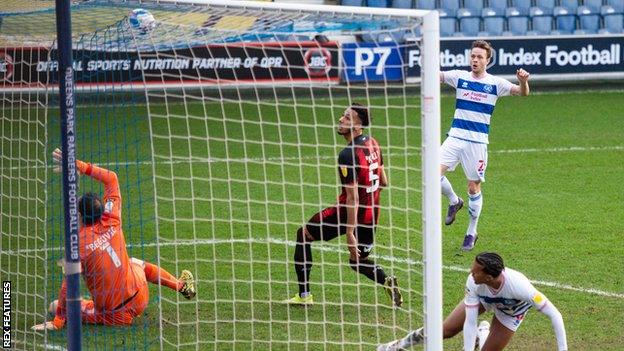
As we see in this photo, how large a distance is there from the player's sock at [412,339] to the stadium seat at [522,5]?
19961 millimetres

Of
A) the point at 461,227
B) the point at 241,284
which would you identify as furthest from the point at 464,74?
the point at 241,284

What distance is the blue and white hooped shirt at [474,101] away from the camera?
12.6 metres

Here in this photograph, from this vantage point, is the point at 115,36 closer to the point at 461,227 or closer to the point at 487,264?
the point at 487,264

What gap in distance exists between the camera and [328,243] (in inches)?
496

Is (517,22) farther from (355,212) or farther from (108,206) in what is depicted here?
(108,206)

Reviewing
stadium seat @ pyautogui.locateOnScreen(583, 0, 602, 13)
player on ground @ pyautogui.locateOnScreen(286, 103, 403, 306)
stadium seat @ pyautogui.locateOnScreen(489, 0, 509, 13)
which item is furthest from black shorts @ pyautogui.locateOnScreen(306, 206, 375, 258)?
stadium seat @ pyautogui.locateOnScreen(583, 0, 602, 13)

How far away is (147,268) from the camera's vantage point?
32.7 feet

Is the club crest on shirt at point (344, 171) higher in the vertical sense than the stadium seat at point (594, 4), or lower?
higher

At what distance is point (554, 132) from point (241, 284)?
10.2m

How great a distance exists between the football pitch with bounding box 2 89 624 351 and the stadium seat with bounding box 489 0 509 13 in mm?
7621

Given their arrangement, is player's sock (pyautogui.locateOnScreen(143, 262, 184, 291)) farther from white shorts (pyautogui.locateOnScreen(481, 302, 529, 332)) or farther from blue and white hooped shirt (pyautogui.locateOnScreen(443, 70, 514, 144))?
blue and white hooped shirt (pyautogui.locateOnScreen(443, 70, 514, 144))

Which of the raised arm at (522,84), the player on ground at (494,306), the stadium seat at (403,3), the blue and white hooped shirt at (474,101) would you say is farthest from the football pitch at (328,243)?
the stadium seat at (403,3)

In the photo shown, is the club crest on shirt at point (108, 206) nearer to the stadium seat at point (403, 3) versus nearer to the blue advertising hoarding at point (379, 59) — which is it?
the blue advertising hoarding at point (379, 59)

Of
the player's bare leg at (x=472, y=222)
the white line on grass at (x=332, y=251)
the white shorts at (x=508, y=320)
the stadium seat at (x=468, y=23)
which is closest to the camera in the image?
the white shorts at (x=508, y=320)
